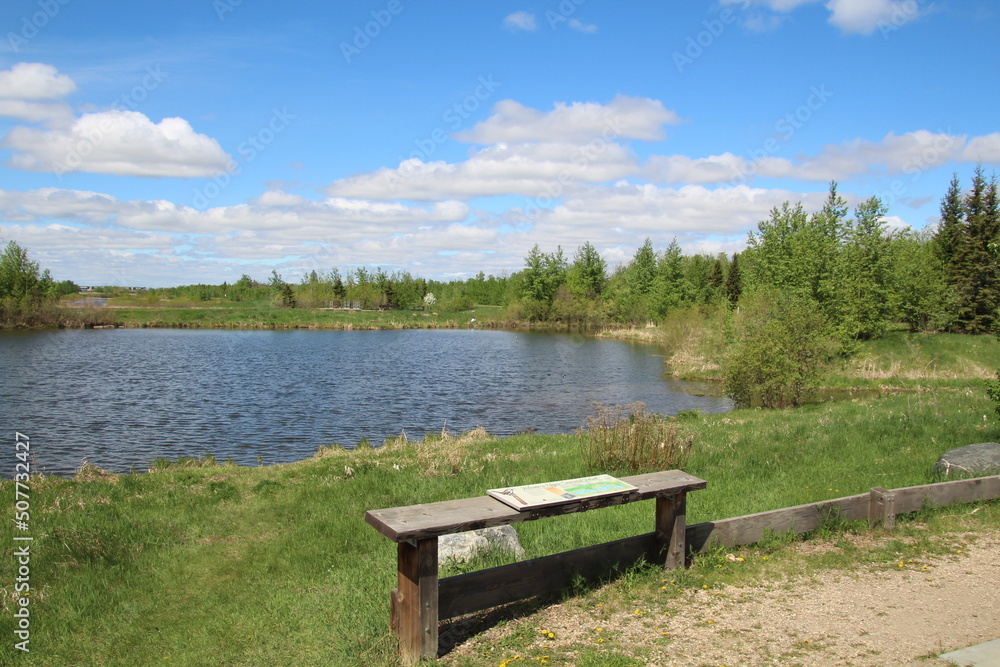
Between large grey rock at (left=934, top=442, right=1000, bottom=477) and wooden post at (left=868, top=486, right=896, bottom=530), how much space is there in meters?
2.62

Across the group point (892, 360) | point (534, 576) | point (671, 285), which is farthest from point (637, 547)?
point (671, 285)

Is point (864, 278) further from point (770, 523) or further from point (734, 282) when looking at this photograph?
point (734, 282)

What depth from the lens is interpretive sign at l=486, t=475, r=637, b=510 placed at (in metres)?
4.87

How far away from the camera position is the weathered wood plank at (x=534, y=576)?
4801mm

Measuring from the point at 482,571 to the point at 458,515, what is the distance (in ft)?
2.07

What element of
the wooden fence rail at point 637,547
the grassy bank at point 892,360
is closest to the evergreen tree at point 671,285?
the grassy bank at point 892,360

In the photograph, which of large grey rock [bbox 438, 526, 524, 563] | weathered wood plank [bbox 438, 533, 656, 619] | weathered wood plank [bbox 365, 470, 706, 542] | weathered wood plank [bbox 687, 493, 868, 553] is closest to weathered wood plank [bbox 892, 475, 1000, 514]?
weathered wood plank [bbox 687, 493, 868, 553]

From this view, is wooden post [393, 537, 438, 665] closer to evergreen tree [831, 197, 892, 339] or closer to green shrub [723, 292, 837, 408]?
green shrub [723, 292, 837, 408]

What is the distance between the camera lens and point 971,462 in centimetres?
891

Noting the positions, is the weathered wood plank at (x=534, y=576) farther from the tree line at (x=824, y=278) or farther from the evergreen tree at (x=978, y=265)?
the evergreen tree at (x=978, y=265)

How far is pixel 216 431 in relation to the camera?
20.0 metres

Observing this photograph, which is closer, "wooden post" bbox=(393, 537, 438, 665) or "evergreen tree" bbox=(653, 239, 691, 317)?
"wooden post" bbox=(393, 537, 438, 665)

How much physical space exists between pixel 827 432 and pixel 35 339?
58.6 metres

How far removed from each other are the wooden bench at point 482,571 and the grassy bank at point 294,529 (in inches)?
11.6
